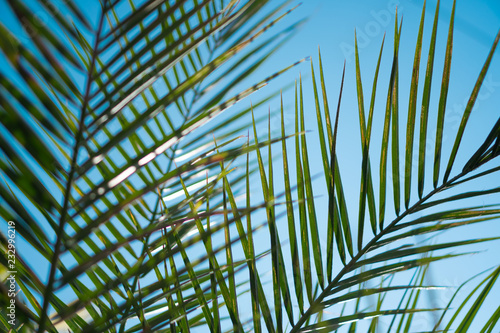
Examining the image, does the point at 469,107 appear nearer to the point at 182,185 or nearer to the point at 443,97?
the point at 443,97

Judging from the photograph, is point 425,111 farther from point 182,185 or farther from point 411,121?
point 182,185

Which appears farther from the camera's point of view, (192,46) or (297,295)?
(297,295)

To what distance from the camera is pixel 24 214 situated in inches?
15.4

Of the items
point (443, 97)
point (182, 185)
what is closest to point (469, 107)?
point (443, 97)

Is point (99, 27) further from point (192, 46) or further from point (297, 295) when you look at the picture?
point (297, 295)

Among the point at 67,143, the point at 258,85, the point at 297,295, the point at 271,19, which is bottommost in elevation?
the point at 297,295

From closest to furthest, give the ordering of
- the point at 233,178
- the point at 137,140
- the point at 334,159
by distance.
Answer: the point at 334,159 → the point at 137,140 → the point at 233,178

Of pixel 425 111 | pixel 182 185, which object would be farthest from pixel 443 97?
pixel 182 185

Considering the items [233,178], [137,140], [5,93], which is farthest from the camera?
[233,178]

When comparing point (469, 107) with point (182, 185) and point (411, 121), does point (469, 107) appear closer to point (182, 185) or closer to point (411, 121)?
point (411, 121)

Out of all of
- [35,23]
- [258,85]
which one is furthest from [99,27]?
[258,85]

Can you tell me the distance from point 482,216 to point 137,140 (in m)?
0.66

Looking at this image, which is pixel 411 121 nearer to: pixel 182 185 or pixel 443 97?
pixel 443 97

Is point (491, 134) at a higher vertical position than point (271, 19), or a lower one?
lower
